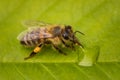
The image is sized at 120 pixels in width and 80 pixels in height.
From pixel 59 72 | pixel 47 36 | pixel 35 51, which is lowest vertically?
pixel 59 72

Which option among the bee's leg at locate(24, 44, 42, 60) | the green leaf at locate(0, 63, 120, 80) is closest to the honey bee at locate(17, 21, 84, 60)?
the bee's leg at locate(24, 44, 42, 60)

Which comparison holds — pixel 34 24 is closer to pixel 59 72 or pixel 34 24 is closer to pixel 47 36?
pixel 47 36

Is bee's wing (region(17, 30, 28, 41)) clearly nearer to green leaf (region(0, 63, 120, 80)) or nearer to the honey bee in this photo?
the honey bee

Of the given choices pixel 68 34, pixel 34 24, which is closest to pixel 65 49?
pixel 68 34

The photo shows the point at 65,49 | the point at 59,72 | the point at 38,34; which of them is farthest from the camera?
the point at 65,49

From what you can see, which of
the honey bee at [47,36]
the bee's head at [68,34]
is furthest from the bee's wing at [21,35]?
the bee's head at [68,34]

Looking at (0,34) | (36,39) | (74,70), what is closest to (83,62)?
(74,70)

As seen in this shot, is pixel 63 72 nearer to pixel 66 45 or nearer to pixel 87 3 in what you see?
pixel 66 45

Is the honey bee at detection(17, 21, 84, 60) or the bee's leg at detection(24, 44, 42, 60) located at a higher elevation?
the honey bee at detection(17, 21, 84, 60)
